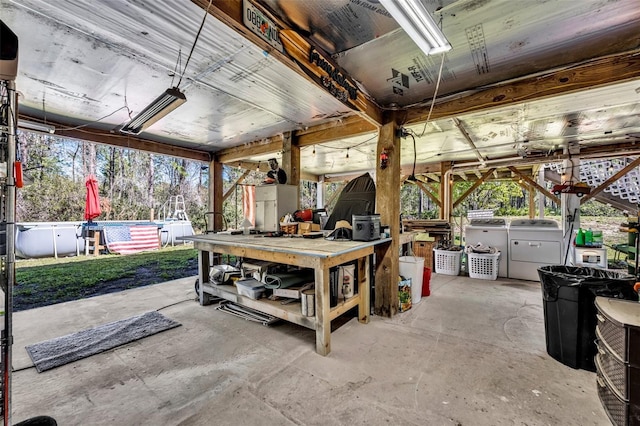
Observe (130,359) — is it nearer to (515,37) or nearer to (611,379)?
(611,379)

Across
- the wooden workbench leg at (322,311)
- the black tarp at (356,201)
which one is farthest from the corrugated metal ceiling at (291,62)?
the wooden workbench leg at (322,311)

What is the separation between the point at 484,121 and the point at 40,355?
5.55 meters

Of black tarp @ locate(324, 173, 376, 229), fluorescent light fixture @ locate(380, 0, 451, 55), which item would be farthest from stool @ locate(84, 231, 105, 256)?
fluorescent light fixture @ locate(380, 0, 451, 55)

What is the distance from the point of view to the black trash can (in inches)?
75.7

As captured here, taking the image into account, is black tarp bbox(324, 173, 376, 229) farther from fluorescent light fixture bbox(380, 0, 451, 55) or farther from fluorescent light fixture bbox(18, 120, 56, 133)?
fluorescent light fixture bbox(18, 120, 56, 133)

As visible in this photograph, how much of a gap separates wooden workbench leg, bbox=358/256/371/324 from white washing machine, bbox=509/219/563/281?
3610mm

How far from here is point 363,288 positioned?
2910 millimetres

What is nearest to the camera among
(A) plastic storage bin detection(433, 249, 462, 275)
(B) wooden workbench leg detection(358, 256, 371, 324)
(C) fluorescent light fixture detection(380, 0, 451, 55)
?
(C) fluorescent light fixture detection(380, 0, 451, 55)

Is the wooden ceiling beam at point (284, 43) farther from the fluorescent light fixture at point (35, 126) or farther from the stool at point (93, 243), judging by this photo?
the stool at point (93, 243)

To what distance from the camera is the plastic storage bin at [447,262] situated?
520cm

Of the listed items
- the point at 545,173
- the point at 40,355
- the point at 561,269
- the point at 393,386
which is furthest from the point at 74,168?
the point at 545,173

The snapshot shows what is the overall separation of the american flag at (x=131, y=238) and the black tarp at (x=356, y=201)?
7.71m

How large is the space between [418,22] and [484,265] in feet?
15.3

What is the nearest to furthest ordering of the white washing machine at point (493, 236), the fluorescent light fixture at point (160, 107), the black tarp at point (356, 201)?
1. the fluorescent light fixture at point (160, 107)
2. the black tarp at point (356, 201)
3. the white washing machine at point (493, 236)
